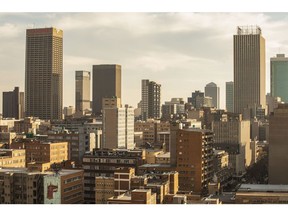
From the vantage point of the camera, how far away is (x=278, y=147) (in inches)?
443

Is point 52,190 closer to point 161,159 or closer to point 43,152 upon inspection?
point 161,159

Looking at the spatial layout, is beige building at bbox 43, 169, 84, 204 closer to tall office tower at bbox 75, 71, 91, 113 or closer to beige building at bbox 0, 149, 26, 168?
beige building at bbox 0, 149, 26, 168

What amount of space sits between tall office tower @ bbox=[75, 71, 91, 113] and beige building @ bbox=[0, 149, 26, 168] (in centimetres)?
1948

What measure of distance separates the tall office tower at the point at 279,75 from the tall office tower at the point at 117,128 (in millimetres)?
14129

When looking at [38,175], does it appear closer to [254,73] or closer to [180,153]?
[180,153]

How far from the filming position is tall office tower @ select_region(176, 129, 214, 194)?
29.1 feet

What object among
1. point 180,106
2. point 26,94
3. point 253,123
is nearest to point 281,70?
point 180,106

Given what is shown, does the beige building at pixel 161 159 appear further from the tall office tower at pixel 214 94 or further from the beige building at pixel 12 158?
the tall office tower at pixel 214 94

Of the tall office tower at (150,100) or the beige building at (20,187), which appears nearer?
the beige building at (20,187)

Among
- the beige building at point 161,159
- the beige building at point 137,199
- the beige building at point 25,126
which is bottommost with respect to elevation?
the beige building at point 137,199

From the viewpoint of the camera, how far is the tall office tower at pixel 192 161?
888 centimetres

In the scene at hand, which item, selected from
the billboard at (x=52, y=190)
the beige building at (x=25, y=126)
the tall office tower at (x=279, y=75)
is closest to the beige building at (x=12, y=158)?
the billboard at (x=52, y=190)

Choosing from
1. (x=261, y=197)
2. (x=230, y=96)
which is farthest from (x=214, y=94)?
(x=261, y=197)

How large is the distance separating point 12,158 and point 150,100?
54.7 ft
